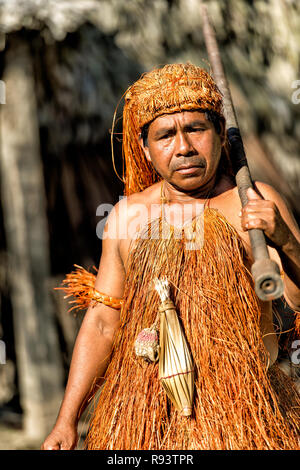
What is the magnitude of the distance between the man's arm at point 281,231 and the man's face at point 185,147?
208 mm

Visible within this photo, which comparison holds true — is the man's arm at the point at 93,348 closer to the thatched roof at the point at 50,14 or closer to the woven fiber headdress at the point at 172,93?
the woven fiber headdress at the point at 172,93

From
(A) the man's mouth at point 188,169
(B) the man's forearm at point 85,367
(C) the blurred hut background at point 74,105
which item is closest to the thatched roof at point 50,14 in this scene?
(C) the blurred hut background at point 74,105

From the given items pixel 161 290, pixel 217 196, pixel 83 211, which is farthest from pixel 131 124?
pixel 83 211

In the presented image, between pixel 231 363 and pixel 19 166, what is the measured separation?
7.24 feet

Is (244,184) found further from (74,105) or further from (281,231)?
(74,105)

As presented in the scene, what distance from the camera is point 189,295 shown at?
183 centimetres

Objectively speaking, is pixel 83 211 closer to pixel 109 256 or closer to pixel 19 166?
pixel 19 166

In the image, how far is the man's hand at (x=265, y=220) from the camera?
5.42 ft

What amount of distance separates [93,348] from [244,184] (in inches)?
31.9

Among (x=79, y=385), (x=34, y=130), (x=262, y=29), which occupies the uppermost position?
(x=262, y=29)

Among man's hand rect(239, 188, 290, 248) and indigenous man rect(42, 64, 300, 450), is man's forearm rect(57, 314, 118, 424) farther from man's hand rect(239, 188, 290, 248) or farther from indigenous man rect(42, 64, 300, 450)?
man's hand rect(239, 188, 290, 248)

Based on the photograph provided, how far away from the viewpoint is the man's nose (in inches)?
73.5

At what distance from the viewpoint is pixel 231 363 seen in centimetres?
173

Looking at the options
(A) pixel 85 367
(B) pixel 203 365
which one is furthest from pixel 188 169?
(A) pixel 85 367
